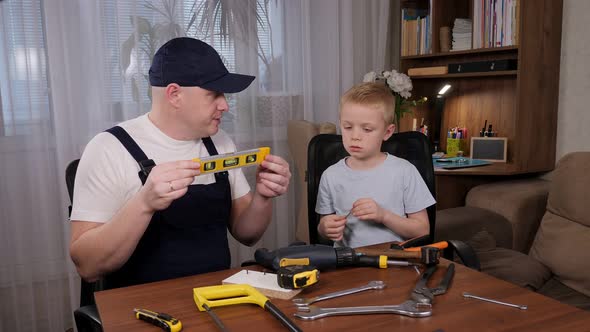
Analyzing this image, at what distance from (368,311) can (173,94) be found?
2.69ft

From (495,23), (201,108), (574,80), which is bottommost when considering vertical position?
(201,108)

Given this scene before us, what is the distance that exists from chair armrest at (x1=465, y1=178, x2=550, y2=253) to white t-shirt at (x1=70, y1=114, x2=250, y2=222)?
1753mm

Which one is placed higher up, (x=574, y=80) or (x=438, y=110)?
(x=574, y=80)

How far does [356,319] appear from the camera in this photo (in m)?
0.99

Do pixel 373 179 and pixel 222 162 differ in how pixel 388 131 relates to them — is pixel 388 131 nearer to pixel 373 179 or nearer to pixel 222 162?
pixel 373 179

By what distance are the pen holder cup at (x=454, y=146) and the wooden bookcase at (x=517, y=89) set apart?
4 centimetres

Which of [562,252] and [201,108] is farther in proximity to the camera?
[562,252]

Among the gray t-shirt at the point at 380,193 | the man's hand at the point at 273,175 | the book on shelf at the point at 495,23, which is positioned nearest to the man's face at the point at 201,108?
the man's hand at the point at 273,175

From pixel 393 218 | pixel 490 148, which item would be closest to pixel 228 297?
pixel 393 218

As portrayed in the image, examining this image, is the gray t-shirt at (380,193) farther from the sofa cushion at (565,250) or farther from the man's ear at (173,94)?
the sofa cushion at (565,250)

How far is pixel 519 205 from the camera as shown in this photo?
271cm

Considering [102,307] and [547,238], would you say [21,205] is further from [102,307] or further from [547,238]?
[547,238]

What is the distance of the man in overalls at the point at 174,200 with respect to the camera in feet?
Result: 4.63

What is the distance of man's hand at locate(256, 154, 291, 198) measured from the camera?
143 centimetres
